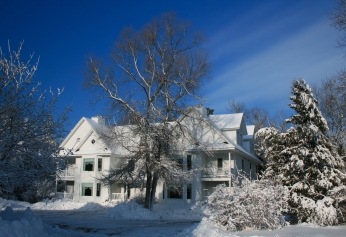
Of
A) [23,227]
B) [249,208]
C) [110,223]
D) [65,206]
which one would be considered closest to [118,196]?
[65,206]

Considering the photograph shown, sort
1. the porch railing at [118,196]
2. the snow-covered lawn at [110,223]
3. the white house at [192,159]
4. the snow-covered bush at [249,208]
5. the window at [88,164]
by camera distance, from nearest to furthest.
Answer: the snow-covered lawn at [110,223] < the snow-covered bush at [249,208] < the white house at [192,159] < the porch railing at [118,196] < the window at [88,164]

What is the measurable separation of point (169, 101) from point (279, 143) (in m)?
8.84

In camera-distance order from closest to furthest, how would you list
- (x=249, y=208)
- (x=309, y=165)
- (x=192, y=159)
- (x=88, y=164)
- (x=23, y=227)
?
(x=23, y=227)
(x=249, y=208)
(x=309, y=165)
(x=192, y=159)
(x=88, y=164)

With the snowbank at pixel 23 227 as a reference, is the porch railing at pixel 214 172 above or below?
above

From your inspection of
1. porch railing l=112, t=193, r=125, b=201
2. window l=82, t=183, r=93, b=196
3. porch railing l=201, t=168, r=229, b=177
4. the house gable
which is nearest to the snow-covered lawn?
porch railing l=112, t=193, r=125, b=201

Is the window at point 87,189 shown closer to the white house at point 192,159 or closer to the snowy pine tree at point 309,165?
the white house at point 192,159

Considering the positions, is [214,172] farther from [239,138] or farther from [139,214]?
[139,214]

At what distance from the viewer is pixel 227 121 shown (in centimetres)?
3347

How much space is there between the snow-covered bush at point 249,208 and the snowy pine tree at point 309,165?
187 centimetres

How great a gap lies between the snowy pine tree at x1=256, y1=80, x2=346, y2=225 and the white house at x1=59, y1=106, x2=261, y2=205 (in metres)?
9.39

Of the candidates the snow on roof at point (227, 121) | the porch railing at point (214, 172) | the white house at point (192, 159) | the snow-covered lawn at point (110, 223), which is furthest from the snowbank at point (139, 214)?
the snow on roof at point (227, 121)

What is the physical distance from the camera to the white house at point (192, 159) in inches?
1144

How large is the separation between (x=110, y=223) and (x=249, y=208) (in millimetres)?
8114

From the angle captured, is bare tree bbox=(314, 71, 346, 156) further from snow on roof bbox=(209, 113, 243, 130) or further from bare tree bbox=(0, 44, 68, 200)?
bare tree bbox=(0, 44, 68, 200)
